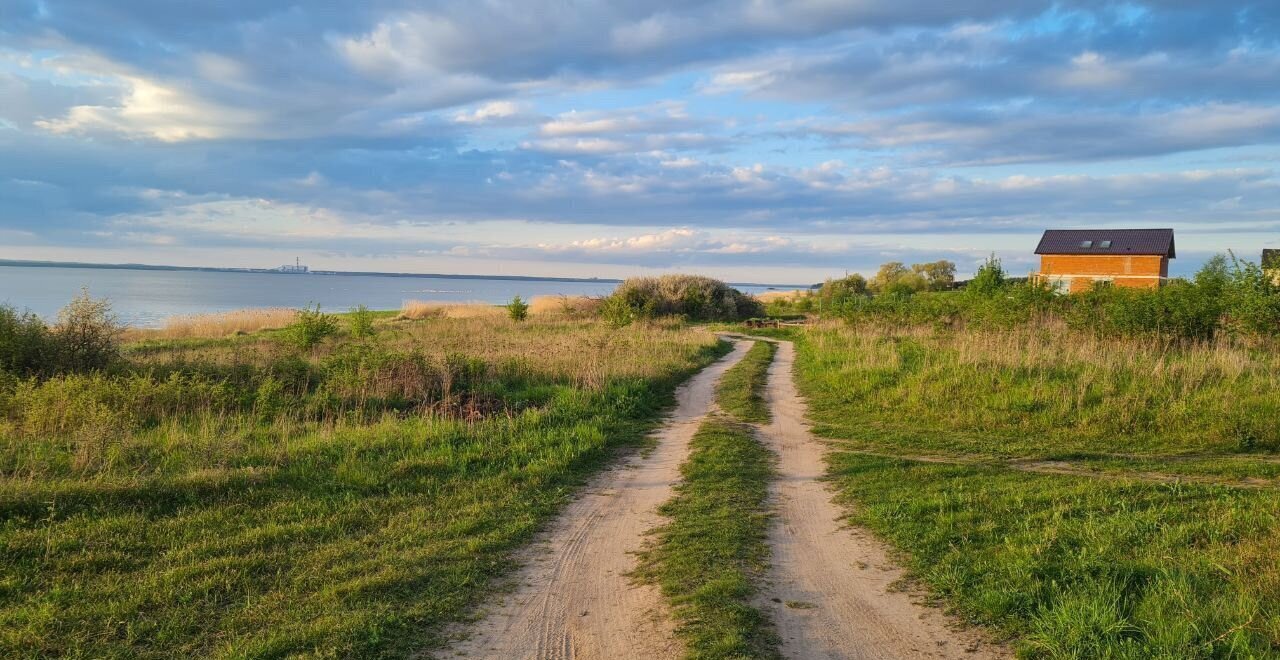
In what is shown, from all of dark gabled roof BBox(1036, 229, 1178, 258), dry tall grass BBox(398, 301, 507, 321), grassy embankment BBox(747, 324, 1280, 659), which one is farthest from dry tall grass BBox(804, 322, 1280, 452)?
dark gabled roof BBox(1036, 229, 1178, 258)

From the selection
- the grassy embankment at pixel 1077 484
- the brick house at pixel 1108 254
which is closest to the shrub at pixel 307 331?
the grassy embankment at pixel 1077 484

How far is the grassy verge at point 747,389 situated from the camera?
1359cm

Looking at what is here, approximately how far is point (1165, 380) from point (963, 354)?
3.83 m

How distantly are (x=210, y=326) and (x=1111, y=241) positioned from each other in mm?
54906

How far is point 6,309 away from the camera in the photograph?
1470cm

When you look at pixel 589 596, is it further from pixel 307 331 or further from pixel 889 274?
pixel 889 274

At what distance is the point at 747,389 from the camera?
1619 centimetres

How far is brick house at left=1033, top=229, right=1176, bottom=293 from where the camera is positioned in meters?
50.1

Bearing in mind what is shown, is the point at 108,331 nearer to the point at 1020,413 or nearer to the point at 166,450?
the point at 166,450

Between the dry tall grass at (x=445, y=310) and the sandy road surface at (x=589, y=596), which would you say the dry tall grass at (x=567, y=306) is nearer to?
the dry tall grass at (x=445, y=310)

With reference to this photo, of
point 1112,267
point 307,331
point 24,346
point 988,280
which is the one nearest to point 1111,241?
point 1112,267

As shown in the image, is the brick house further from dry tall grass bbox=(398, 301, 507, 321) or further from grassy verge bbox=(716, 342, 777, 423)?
grassy verge bbox=(716, 342, 777, 423)

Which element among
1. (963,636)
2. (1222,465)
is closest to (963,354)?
(1222,465)

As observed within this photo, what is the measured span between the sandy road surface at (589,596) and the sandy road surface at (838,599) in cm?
89
